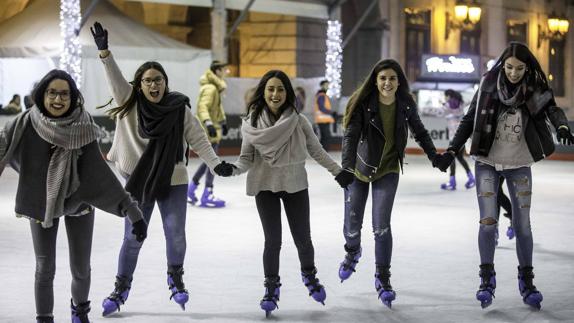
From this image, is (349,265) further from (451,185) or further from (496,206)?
(451,185)

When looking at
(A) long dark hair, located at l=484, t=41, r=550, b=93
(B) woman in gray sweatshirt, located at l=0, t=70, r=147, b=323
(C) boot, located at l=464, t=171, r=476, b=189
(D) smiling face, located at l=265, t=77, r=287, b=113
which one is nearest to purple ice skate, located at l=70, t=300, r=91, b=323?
(B) woman in gray sweatshirt, located at l=0, t=70, r=147, b=323

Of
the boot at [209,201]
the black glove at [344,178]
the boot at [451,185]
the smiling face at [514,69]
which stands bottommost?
the boot at [451,185]

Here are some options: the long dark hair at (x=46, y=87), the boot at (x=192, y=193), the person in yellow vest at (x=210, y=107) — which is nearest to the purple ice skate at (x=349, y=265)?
the long dark hair at (x=46, y=87)

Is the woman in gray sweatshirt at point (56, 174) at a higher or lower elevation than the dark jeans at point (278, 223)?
higher

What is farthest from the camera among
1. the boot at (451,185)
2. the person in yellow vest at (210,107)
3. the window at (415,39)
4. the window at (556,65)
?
the window at (556,65)

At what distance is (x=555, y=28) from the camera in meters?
40.1

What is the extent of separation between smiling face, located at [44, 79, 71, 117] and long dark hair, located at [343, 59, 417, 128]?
7.25 ft

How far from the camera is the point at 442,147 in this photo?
25.5 m

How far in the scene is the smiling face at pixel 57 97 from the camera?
518cm

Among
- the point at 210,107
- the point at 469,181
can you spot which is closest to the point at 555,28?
the point at 469,181

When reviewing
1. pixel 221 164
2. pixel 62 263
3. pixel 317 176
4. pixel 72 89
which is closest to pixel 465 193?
pixel 317 176

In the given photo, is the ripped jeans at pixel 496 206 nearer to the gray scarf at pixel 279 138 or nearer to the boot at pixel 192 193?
the gray scarf at pixel 279 138

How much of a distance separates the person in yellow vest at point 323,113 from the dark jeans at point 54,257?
58.3ft

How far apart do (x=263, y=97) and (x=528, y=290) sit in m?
2.00
